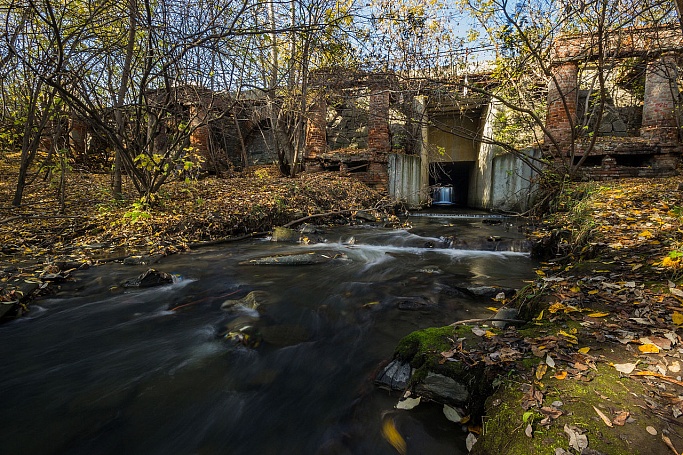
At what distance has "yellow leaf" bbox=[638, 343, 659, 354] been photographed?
5.41ft

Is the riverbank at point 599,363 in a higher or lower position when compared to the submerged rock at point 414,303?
higher

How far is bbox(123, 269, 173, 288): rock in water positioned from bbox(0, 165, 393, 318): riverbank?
0.85 meters

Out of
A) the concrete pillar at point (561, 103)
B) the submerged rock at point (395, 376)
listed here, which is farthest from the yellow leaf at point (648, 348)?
the concrete pillar at point (561, 103)

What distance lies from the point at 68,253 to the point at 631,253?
23.9 feet

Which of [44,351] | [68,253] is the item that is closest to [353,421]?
[44,351]

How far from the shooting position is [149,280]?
387 cm

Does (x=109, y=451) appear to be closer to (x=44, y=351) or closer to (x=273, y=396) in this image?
(x=273, y=396)

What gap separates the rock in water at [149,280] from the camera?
3.82 meters

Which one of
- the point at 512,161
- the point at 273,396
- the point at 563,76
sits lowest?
the point at 273,396

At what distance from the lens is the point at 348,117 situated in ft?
50.0

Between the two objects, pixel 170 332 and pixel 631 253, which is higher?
pixel 631 253

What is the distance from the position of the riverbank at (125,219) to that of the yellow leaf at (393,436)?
3571 mm

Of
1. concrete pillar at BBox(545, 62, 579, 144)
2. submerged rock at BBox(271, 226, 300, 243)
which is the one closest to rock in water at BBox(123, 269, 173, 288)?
submerged rock at BBox(271, 226, 300, 243)

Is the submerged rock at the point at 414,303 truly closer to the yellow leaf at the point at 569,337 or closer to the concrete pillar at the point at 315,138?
the yellow leaf at the point at 569,337
